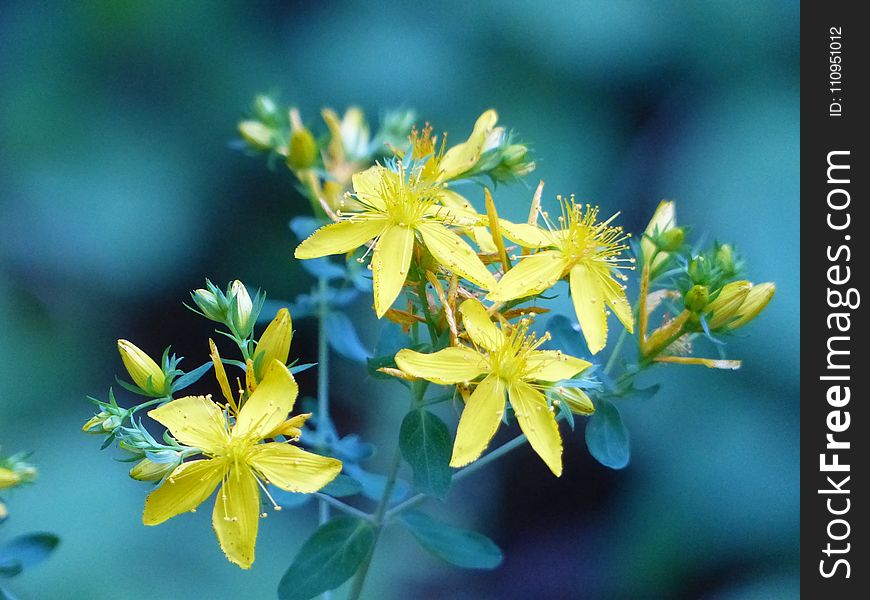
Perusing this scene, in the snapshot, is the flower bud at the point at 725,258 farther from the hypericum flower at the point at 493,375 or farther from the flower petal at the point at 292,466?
the flower petal at the point at 292,466

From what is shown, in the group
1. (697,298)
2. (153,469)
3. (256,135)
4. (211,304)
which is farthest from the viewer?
(256,135)

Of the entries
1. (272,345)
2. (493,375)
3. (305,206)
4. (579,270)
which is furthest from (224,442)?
(305,206)

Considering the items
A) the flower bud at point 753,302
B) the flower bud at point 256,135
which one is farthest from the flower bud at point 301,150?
the flower bud at point 753,302

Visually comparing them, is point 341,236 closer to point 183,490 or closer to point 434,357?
point 434,357

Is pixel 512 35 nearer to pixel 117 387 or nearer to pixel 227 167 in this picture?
pixel 227 167

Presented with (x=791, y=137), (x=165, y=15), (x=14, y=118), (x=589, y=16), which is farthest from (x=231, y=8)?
(x=791, y=137)

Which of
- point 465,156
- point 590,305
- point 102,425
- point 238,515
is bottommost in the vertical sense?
point 238,515
